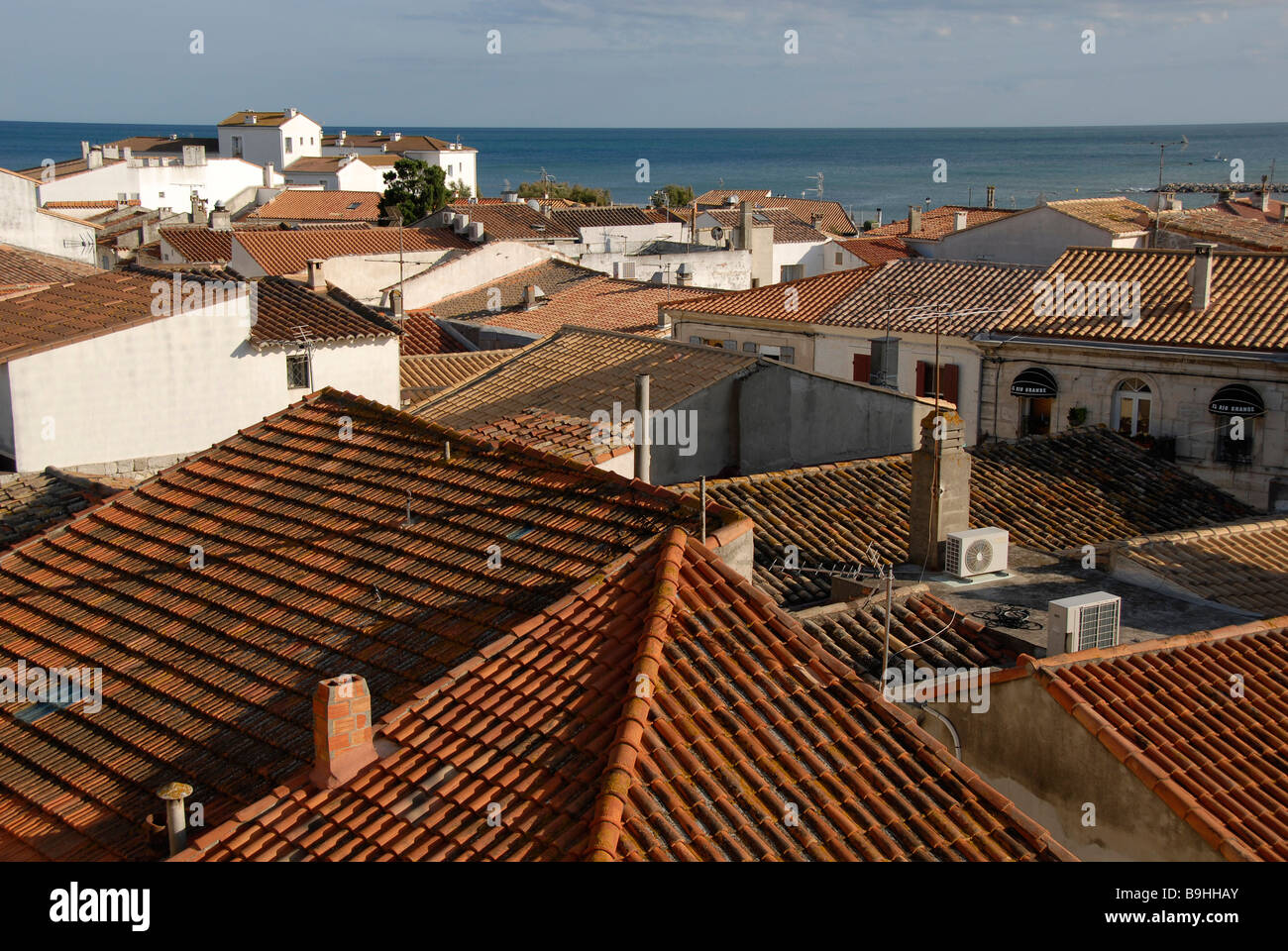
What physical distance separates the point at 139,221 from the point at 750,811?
6539 centimetres

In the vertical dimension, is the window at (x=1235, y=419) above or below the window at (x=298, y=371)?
below

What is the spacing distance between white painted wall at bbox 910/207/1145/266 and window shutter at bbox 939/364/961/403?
11.9 metres

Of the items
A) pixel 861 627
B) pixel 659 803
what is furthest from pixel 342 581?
pixel 861 627

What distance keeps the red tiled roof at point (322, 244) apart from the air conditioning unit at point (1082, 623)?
40401mm

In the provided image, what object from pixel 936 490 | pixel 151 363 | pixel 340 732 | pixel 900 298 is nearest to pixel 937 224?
pixel 900 298

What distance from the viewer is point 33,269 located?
3002 cm

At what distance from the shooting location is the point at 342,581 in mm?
10289

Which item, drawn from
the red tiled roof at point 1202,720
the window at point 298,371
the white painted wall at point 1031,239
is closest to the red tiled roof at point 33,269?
the window at point 298,371

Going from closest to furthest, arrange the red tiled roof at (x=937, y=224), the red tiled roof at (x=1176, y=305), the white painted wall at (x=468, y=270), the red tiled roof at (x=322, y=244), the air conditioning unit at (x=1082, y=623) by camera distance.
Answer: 1. the air conditioning unit at (x=1082, y=623)
2. the red tiled roof at (x=1176, y=305)
3. the white painted wall at (x=468, y=270)
4. the red tiled roof at (x=322, y=244)
5. the red tiled roof at (x=937, y=224)

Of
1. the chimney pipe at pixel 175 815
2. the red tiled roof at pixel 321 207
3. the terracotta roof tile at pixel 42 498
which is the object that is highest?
the red tiled roof at pixel 321 207

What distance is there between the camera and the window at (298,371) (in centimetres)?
2127

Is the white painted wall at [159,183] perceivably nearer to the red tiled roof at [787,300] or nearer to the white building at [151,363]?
the red tiled roof at [787,300]

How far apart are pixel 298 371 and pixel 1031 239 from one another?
27.5 m

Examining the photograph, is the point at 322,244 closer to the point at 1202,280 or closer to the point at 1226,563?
the point at 1202,280
